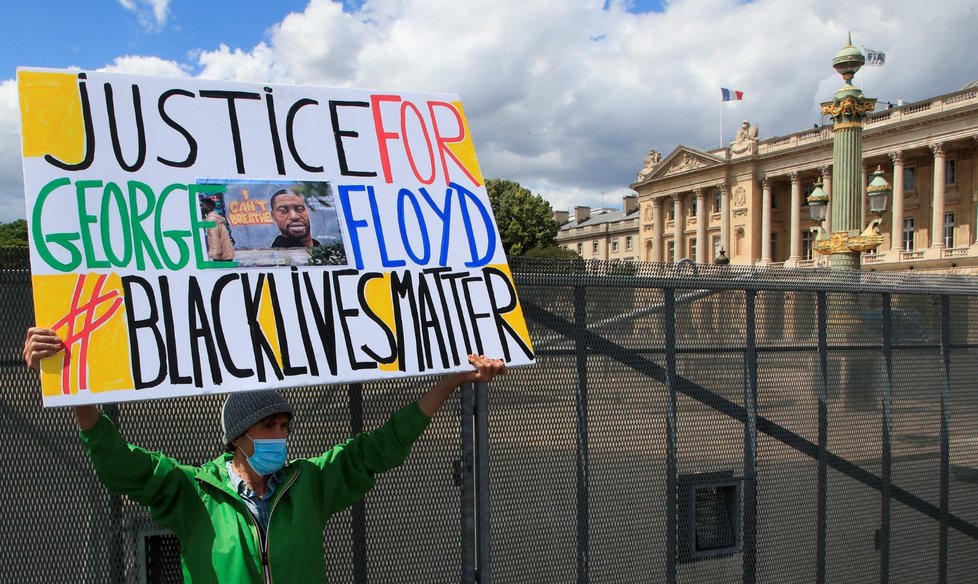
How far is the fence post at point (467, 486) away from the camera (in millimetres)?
3482

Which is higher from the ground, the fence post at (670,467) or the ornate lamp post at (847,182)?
the ornate lamp post at (847,182)

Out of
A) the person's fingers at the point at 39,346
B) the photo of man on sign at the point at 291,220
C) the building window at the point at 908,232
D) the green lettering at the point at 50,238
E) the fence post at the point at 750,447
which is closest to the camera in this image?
the person's fingers at the point at 39,346

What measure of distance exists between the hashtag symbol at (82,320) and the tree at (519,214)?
2413 inches

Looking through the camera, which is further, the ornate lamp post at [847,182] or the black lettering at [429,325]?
the ornate lamp post at [847,182]

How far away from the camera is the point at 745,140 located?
69688 millimetres

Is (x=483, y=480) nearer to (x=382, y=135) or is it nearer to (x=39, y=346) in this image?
(x=382, y=135)

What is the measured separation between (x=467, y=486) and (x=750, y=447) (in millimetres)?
1908

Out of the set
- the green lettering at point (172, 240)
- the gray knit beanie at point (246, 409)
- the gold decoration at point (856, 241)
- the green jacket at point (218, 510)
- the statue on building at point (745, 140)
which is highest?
the statue on building at point (745, 140)

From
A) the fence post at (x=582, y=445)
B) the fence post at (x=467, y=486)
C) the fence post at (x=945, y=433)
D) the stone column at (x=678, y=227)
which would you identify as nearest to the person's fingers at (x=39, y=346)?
the fence post at (x=467, y=486)

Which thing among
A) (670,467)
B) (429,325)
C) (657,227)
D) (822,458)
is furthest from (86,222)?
(657,227)

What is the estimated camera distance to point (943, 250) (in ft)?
160

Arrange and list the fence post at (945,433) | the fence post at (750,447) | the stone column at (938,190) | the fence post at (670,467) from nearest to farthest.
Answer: the fence post at (670,467)
the fence post at (750,447)
the fence post at (945,433)
the stone column at (938,190)

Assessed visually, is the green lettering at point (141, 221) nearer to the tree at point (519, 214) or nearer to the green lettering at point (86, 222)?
the green lettering at point (86, 222)

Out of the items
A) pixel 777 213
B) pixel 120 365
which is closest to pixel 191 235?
pixel 120 365
